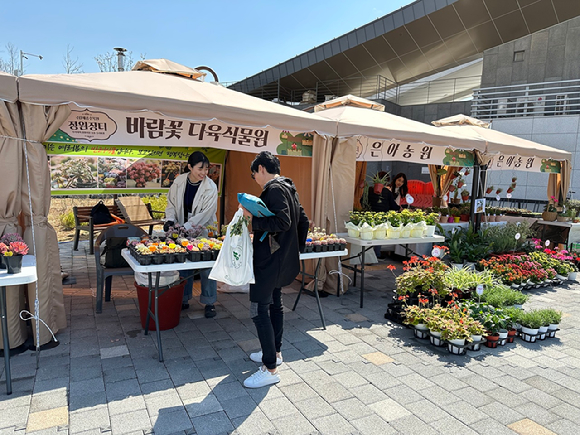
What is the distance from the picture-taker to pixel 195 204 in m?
4.86

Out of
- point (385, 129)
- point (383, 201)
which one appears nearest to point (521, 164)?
point (383, 201)

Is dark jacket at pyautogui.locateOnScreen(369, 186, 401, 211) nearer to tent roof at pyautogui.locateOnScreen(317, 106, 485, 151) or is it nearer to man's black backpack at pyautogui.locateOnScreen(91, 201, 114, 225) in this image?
tent roof at pyautogui.locateOnScreen(317, 106, 485, 151)

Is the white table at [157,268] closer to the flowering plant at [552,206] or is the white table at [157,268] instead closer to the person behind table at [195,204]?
the person behind table at [195,204]

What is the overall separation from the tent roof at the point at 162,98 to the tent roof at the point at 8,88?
0.16ft

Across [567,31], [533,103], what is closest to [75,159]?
[533,103]

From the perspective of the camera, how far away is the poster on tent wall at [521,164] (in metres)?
8.23

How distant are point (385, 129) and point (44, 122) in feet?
13.5

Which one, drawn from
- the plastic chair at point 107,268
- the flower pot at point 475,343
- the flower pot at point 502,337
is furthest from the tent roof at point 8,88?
the flower pot at point 502,337

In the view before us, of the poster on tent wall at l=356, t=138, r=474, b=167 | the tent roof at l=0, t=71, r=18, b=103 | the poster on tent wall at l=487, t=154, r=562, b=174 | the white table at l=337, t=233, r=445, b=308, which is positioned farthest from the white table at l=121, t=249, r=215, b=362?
the poster on tent wall at l=487, t=154, r=562, b=174

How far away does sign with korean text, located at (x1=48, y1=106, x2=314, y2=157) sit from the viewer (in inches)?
173

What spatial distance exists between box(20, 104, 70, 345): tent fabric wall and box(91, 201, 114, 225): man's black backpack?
15.8 ft

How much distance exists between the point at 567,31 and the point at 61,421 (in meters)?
16.0

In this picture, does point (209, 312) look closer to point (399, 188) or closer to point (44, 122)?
point (44, 122)

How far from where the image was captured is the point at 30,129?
361 centimetres
